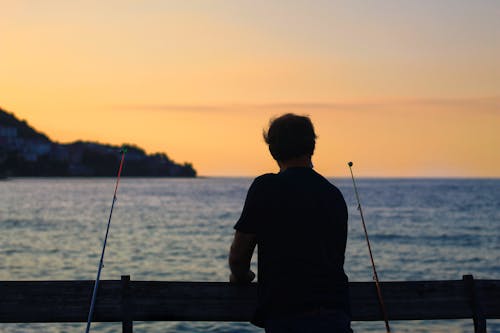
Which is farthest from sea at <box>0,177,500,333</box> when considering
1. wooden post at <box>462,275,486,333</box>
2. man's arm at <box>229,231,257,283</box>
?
man's arm at <box>229,231,257,283</box>

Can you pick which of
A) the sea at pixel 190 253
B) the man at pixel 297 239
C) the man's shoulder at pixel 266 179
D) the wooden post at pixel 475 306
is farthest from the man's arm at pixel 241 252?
the sea at pixel 190 253

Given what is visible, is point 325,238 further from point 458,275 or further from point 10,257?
point 10,257

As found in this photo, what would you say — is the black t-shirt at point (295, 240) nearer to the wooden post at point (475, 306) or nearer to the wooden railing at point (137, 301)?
the wooden railing at point (137, 301)

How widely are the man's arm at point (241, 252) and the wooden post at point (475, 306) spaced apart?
66.7 inches

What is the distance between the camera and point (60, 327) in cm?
1184

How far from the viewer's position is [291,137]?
129 inches

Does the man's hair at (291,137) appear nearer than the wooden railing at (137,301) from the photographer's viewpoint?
Yes

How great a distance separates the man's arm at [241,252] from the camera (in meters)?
3.30

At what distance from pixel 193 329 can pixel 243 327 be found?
890 millimetres

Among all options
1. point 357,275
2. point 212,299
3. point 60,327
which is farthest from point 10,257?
point 212,299

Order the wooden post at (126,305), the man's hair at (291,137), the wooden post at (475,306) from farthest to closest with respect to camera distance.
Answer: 1. the wooden post at (475,306)
2. the wooden post at (126,305)
3. the man's hair at (291,137)

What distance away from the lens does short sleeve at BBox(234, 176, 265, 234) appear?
3.20 meters

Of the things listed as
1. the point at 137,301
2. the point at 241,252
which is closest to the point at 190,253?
the point at 137,301

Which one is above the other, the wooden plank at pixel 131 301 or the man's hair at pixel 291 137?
the man's hair at pixel 291 137
